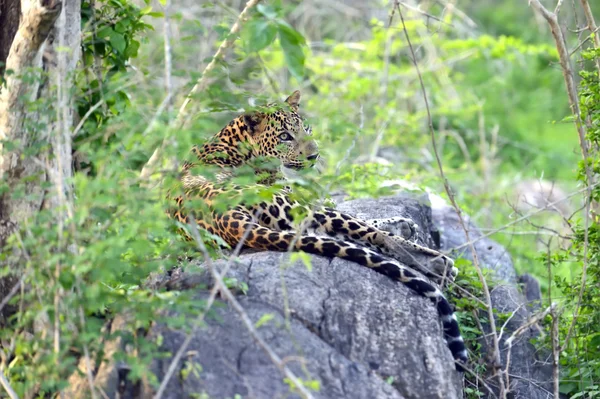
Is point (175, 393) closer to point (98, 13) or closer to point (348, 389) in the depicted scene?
point (348, 389)

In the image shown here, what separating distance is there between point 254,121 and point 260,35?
3.58 metres

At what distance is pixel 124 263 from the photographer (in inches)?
207

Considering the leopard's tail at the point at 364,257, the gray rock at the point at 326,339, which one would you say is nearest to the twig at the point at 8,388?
the gray rock at the point at 326,339

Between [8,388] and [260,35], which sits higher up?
[260,35]

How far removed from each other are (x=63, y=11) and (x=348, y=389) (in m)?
3.01

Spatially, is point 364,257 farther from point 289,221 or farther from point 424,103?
point 424,103

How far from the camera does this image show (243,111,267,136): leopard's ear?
8.53 metres

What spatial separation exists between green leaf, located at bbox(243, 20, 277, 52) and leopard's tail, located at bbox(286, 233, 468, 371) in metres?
1.70

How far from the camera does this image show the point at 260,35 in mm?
5012

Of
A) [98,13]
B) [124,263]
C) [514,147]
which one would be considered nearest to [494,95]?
[514,147]

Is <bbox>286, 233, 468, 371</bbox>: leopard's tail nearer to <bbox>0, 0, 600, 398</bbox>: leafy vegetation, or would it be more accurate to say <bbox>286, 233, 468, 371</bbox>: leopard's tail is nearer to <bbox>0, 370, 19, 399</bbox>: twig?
<bbox>0, 0, 600, 398</bbox>: leafy vegetation

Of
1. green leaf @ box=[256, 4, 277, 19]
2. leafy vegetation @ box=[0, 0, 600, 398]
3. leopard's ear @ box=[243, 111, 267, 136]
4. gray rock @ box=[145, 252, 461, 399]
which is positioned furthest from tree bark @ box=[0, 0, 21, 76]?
leopard's ear @ box=[243, 111, 267, 136]

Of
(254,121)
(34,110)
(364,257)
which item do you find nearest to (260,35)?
(34,110)

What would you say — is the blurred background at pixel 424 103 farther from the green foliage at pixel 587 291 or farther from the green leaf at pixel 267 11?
the green leaf at pixel 267 11
